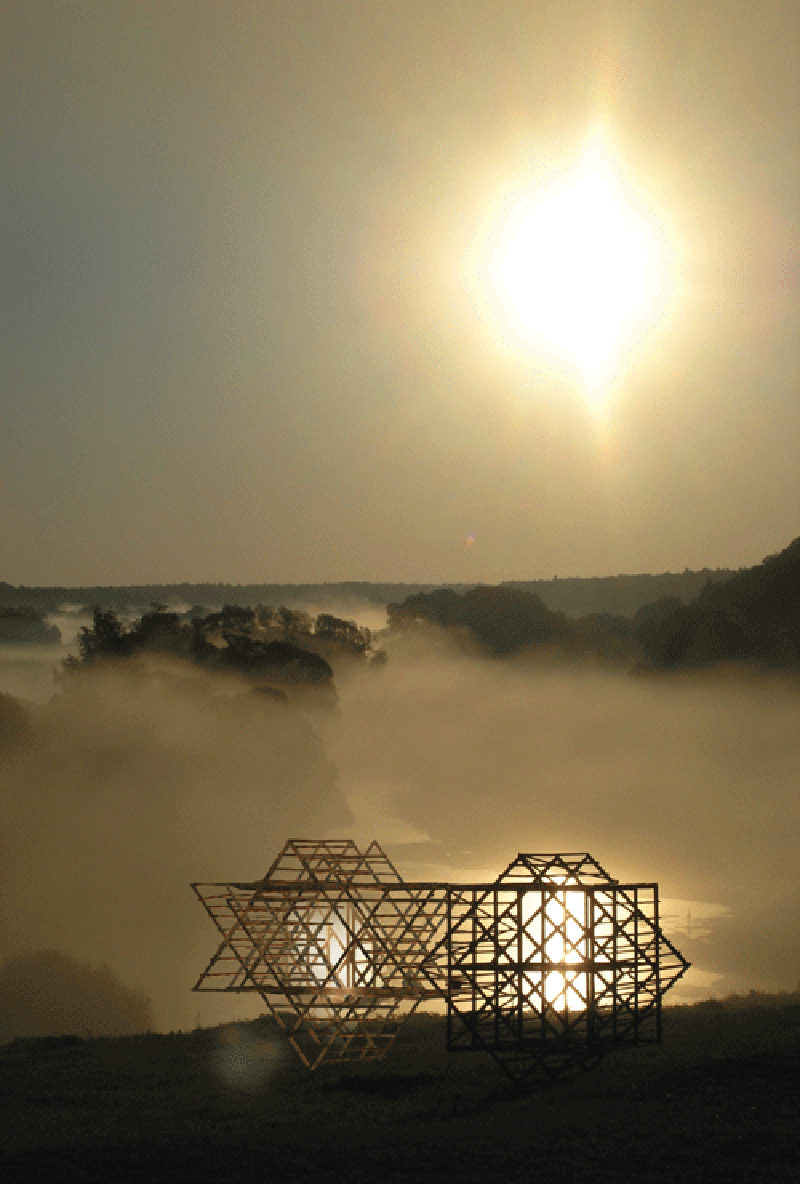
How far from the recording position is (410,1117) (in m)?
33.0

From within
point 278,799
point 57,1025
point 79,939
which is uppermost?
point 278,799

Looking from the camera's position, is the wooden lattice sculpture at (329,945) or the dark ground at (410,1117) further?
the wooden lattice sculpture at (329,945)

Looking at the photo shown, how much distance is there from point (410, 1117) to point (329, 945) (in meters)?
8.59

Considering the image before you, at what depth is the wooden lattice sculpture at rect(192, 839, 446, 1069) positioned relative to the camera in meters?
36.8

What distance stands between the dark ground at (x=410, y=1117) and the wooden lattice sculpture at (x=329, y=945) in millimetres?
1746

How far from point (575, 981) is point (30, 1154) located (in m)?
14.5

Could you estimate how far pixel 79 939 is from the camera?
86.6 meters

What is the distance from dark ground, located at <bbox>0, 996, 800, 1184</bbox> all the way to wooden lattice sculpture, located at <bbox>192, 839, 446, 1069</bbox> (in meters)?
1.75

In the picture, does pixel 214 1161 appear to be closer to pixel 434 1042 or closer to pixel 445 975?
pixel 445 975

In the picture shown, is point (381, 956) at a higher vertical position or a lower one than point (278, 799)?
lower

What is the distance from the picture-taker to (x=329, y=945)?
4094cm

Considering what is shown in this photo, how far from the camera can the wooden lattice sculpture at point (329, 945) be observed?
36844 millimetres

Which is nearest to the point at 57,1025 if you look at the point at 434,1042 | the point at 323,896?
the point at 434,1042

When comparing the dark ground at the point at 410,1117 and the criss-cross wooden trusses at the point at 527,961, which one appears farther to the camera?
the criss-cross wooden trusses at the point at 527,961
